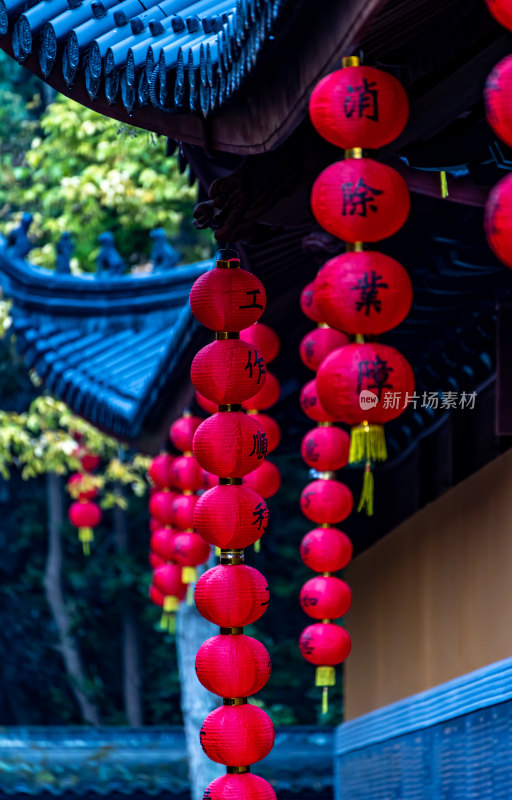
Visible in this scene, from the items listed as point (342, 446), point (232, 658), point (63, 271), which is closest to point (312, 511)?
point (342, 446)

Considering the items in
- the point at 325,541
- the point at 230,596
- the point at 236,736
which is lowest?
the point at 236,736

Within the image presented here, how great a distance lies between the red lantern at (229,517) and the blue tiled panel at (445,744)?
1.50m

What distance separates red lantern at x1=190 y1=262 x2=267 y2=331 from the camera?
4.46m

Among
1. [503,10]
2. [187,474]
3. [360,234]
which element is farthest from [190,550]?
[503,10]

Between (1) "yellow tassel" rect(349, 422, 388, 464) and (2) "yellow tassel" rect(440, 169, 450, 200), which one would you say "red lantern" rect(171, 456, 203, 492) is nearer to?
(2) "yellow tassel" rect(440, 169, 450, 200)

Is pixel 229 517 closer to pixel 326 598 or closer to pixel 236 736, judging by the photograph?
pixel 236 736

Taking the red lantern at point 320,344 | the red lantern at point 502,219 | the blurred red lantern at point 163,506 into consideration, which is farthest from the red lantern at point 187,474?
the red lantern at point 502,219

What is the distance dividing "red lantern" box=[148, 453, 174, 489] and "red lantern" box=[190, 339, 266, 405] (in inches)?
175

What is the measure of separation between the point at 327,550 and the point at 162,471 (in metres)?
3.14

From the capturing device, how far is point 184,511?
849 centimetres

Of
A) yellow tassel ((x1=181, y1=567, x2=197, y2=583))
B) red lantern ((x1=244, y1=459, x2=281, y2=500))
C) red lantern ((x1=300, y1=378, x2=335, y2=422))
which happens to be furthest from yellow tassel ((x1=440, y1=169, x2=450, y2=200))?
yellow tassel ((x1=181, y1=567, x2=197, y2=583))

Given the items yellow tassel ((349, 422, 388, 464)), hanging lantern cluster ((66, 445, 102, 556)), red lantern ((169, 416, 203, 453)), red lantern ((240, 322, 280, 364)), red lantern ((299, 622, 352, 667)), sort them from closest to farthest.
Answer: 1. yellow tassel ((349, 422, 388, 464))
2. red lantern ((299, 622, 352, 667))
3. red lantern ((240, 322, 280, 364))
4. red lantern ((169, 416, 203, 453))
5. hanging lantern cluster ((66, 445, 102, 556))

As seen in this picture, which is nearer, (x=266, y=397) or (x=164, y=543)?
(x=266, y=397)

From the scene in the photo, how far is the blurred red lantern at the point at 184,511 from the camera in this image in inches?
333
